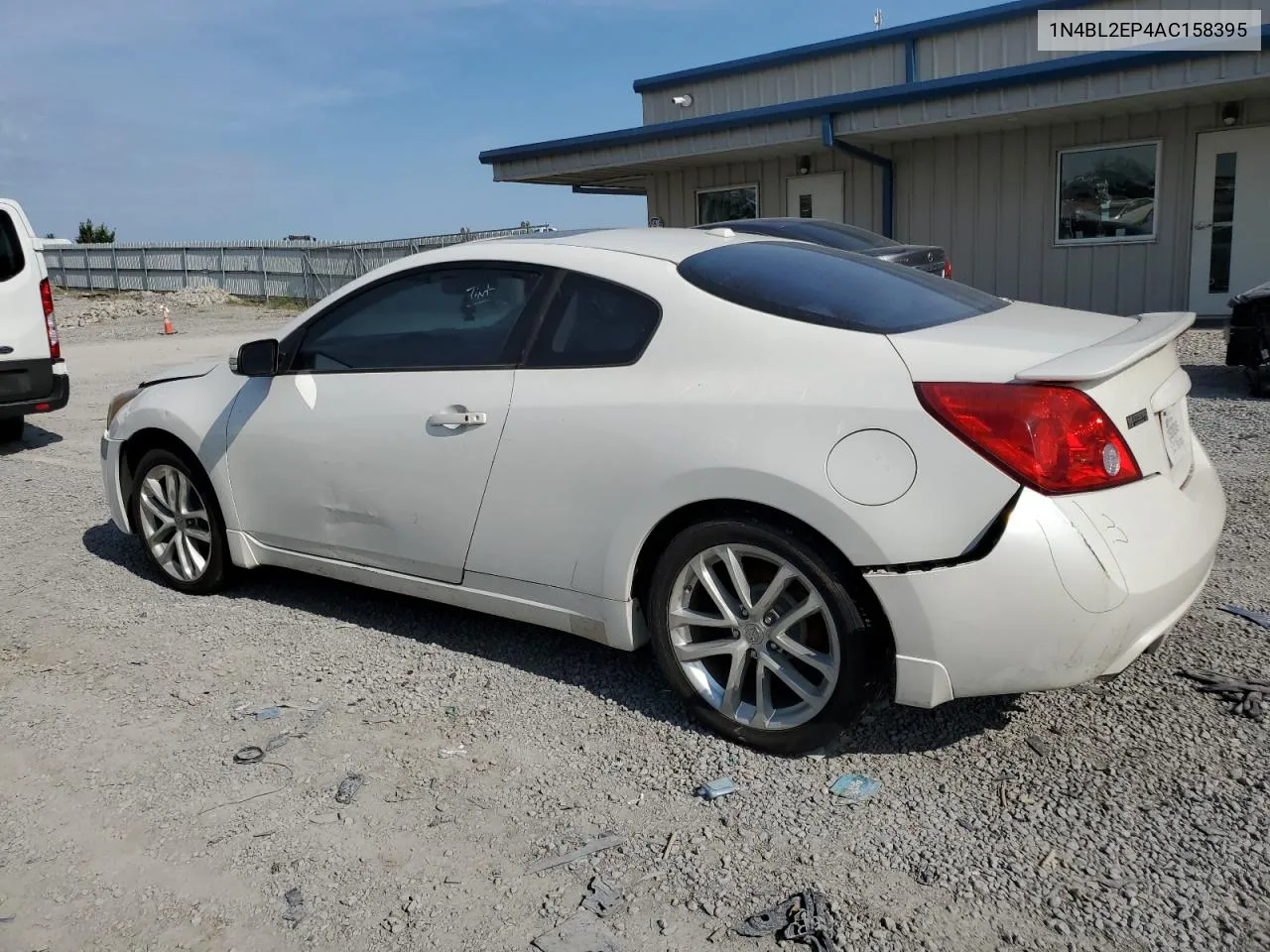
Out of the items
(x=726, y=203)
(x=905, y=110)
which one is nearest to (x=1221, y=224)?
(x=905, y=110)

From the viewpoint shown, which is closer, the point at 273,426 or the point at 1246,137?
the point at 273,426

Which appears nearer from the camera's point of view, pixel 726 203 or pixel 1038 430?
pixel 1038 430

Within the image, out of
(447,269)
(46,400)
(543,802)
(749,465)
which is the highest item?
(447,269)

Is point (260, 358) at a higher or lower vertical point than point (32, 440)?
higher

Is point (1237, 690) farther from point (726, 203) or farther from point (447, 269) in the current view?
point (726, 203)

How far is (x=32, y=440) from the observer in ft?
31.4

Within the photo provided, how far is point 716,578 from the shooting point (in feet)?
10.6

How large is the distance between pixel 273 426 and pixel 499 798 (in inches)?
78.4

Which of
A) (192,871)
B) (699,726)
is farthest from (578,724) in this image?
(192,871)

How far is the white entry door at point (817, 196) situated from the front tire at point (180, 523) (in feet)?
42.4

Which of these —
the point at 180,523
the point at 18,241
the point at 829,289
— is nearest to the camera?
the point at 829,289

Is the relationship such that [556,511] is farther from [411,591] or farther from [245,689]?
[245,689]

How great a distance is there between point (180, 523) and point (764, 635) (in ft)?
9.76

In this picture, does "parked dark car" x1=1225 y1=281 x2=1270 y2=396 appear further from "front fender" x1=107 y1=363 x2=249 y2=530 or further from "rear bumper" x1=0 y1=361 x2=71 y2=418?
"rear bumper" x1=0 y1=361 x2=71 y2=418
